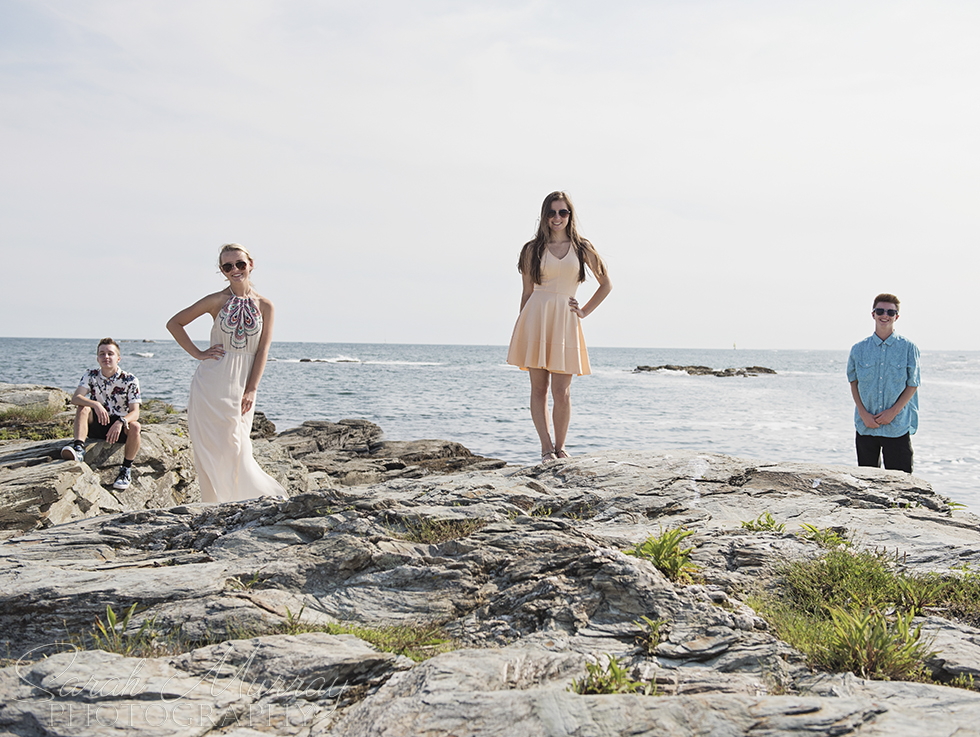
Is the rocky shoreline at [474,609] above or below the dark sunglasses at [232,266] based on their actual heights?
below

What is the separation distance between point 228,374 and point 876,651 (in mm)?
5554

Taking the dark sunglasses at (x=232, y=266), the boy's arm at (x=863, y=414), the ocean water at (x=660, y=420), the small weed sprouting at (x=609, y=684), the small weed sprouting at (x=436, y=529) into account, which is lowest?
the ocean water at (x=660, y=420)

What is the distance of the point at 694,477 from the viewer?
5617 mm

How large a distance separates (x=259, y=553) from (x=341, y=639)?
1153 mm

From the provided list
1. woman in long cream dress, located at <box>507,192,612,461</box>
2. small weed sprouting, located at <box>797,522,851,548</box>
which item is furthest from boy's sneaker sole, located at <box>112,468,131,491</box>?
small weed sprouting, located at <box>797,522,851,548</box>

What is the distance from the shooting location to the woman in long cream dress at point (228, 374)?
6.16 meters

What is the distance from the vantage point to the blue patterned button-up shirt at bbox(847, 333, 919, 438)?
6844 millimetres

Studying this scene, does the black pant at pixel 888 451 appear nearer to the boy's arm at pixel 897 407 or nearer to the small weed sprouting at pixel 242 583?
the boy's arm at pixel 897 407

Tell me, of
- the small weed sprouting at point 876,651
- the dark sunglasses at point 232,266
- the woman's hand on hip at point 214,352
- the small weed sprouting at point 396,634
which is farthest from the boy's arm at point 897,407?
→ the woman's hand on hip at point 214,352

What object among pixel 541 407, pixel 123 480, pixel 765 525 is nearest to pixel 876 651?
pixel 765 525

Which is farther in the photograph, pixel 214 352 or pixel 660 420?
pixel 660 420

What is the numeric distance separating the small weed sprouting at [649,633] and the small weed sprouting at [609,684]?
1.01ft

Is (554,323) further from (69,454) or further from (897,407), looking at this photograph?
(69,454)

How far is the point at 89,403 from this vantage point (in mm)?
7715
